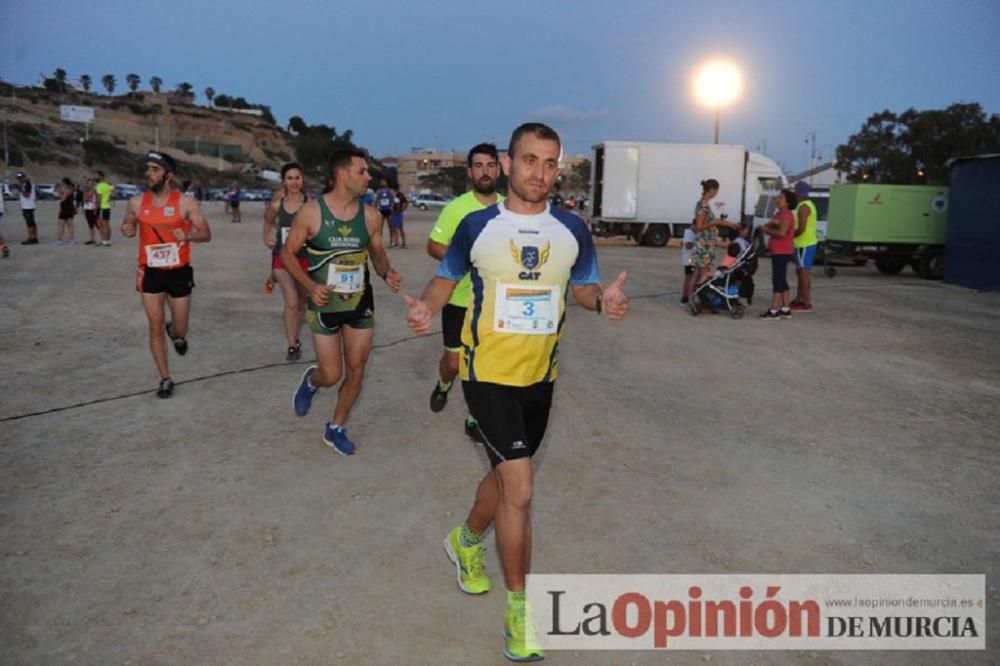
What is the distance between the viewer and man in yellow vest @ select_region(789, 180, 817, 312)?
12741 millimetres

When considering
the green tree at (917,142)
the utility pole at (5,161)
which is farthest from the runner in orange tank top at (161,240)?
the utility pole at (5,161)

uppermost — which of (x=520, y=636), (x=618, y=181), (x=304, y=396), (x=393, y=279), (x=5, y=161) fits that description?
(x=5, y=161)

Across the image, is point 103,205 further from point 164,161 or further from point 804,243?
point 804,243

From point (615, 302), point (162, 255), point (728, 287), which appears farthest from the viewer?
point (728, 287)

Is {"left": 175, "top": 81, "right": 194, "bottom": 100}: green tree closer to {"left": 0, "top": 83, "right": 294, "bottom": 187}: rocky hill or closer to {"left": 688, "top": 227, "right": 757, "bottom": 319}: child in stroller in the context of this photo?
{"left": 0, "top": 83, "right": 294, "bottom": 187}: rocky hill

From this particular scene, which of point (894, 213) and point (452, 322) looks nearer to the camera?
point (452, 322)

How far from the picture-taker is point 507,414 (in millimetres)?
3410

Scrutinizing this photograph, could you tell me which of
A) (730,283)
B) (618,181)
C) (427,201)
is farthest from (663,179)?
(427,201)

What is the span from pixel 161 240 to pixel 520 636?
5.05 metres

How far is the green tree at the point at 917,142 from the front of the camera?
52969 millimetres

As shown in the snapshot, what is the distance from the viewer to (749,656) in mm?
3332

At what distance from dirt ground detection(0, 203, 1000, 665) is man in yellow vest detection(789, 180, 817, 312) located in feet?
11.2

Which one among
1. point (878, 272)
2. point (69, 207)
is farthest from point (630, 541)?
point (69, 207)

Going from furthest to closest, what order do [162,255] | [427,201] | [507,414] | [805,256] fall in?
[427,201]
[805,256]
[162,255]
[507,414]
